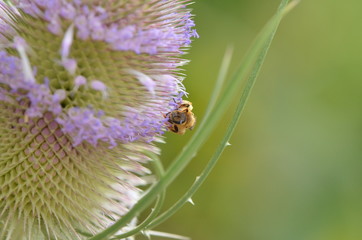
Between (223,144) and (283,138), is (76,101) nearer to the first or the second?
(223,144)

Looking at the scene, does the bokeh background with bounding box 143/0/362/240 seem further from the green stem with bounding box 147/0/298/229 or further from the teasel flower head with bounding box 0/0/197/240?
the green stem with bounding box 147/0/298/229

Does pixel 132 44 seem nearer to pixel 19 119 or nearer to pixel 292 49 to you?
pixel 19 119

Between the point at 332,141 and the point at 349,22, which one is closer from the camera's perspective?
the point at 332,141

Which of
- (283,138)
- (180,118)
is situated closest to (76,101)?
(180,118)

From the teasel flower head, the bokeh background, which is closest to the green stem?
the teasel flower head

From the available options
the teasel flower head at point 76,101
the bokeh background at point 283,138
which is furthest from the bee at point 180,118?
the bokeh background at point 283,138

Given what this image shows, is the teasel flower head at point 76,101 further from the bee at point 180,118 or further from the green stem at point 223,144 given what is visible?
the green stem at point 223,144

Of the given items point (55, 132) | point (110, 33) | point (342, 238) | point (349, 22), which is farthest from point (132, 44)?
point (349, 22)
